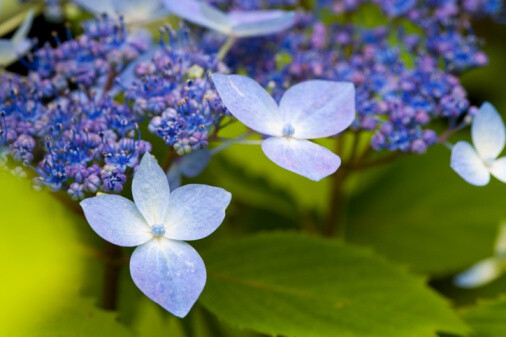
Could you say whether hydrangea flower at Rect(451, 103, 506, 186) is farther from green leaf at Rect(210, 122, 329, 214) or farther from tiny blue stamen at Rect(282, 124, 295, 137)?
green leaf at Rect(210, 122, 329, 214)

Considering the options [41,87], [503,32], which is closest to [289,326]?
[41,87]

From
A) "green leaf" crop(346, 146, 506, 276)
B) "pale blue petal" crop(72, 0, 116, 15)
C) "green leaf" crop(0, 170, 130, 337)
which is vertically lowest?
"green leaf" crop(346, 146, 506, 276)

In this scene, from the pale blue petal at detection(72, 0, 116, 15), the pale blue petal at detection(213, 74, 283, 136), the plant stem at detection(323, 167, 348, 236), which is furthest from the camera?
the plant stem at detection(323, 167, 348, 236)

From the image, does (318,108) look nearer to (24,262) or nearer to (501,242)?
(24,262)

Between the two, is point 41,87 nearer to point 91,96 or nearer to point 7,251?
point 91,96

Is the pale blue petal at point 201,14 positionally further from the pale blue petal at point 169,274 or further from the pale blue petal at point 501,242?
the pale blue petal at point 501,242

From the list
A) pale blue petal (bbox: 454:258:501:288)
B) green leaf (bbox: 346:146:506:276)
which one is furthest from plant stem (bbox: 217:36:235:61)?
pale blue petal (bbox: 454:258:501:288)
